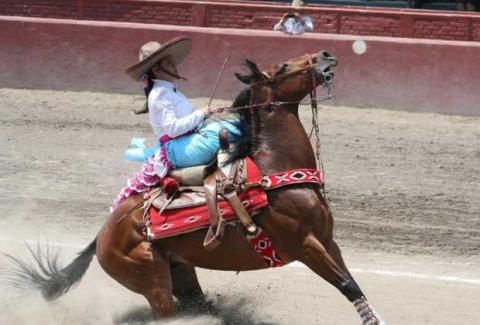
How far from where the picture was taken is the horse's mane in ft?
19.4

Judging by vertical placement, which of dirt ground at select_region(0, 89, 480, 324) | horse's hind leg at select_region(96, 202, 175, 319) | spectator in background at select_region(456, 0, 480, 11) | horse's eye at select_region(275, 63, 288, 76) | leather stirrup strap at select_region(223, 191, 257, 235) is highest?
horse's eye at select_region(275, 63, 288, 76)

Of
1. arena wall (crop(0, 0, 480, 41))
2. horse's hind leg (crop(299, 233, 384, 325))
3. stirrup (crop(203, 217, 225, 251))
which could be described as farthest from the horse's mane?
arena wall (crop(0, 0, 480, 41))

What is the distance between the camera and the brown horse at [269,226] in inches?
225

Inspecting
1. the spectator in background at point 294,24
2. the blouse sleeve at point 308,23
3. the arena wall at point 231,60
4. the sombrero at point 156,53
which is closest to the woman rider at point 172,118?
the sombrero at point 156,53

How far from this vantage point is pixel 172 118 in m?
5.85

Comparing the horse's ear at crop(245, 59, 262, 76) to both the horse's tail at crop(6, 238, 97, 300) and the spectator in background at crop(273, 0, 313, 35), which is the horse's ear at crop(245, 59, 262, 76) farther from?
the spectator in background at crop(273, 0, 313, 35)

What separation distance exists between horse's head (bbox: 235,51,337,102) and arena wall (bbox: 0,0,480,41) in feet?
26.9

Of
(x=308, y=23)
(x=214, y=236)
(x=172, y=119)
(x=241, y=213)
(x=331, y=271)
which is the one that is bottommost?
(x=331, y=271)

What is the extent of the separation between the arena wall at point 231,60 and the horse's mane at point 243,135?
269 inches

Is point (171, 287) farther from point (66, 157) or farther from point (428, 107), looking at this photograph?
point (428, 107)

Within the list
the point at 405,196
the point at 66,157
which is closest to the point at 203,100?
the point at 66,157

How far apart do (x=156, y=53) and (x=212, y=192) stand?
2.95 ft

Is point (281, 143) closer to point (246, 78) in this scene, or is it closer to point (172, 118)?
point (246, 78)

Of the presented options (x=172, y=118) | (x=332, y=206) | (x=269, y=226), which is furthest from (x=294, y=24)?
(x=269, y=226)
